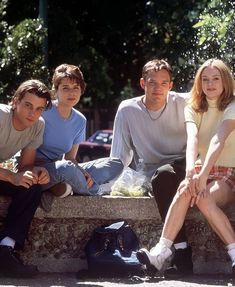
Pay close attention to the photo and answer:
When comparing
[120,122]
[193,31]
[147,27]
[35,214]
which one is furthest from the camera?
[147,27]

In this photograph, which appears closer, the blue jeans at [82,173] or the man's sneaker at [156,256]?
the man's sneaker at [156,256]

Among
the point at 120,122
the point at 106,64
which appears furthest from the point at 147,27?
the point at 120,122

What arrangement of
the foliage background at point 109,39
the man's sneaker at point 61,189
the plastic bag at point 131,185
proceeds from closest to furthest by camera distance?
the man's sneaker at point 61,189, the plastic bag at point 131,185, the foliage background at point 109,39

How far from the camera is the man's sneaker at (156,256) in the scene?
18.5 feet

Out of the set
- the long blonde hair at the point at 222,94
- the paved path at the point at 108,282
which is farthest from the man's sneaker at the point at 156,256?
the long blonde hair at the point at 222,94

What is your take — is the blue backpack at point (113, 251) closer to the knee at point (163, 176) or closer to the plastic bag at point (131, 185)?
the plastic bag at point (131, 185)

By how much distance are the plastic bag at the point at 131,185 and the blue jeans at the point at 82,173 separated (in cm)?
9

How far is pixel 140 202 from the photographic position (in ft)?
20.5

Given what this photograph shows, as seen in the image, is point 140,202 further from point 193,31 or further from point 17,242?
point 193,31

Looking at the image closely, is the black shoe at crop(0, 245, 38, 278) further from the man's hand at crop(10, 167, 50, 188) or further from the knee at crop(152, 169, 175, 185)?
the knee at crop(152, 169, 175, 185)

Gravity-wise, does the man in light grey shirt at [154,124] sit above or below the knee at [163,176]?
above

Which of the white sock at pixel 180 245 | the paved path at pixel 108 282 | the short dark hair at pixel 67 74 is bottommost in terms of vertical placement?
the paved path at pixel 108 282

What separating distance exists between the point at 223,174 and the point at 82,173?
1.08 m

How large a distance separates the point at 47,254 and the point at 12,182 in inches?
30.2
